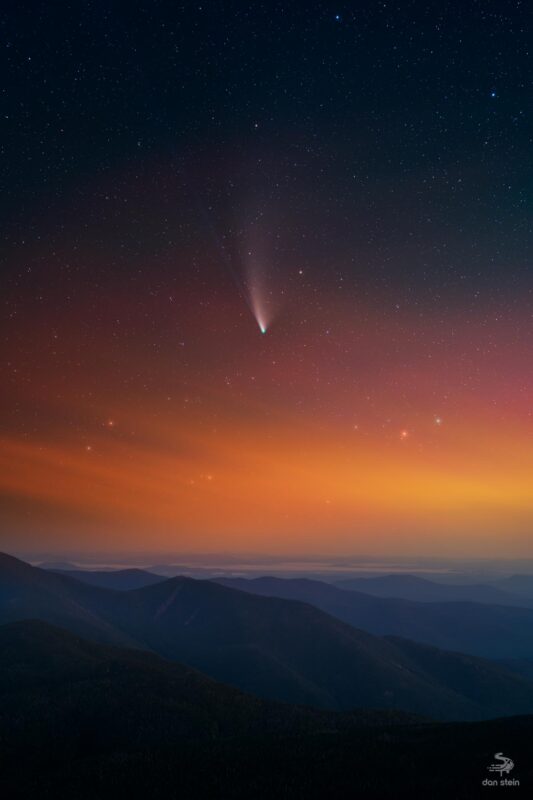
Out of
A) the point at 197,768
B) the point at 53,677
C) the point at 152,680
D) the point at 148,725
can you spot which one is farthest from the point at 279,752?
the point at 53,677
